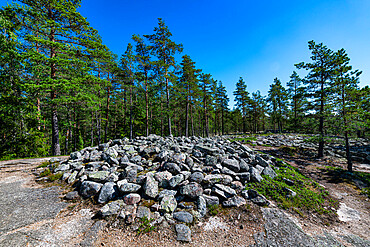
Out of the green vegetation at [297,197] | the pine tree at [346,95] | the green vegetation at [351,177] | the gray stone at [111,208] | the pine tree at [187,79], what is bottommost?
the green vegetation at [351,177]

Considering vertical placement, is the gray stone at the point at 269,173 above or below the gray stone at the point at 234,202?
above

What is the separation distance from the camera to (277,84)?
2909cm

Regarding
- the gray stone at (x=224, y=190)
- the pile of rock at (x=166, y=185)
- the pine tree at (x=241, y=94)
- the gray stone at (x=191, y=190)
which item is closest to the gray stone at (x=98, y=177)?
the pile of rock at (x=166, y=185)

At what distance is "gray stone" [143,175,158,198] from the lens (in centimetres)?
397

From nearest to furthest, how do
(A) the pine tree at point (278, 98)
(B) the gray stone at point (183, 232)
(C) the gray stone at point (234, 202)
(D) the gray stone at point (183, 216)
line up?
1. (B) the gray stone at point (183, 232)
2. (D) the gray stone at point (183, 216)
3. (C) the gray stone at point (234, 202)
4. (A) the pine tree at point (278, 98)

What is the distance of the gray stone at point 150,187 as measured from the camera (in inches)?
156

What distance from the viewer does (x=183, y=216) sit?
3.47m

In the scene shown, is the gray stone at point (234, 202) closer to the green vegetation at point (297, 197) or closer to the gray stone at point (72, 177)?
the green vegetation at point (297, 197)

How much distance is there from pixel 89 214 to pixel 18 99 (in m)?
11.7

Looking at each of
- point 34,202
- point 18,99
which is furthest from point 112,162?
point 18,99

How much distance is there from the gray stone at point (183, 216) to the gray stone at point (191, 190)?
564 mm

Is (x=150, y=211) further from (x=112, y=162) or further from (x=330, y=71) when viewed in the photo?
(x=330, y=71)

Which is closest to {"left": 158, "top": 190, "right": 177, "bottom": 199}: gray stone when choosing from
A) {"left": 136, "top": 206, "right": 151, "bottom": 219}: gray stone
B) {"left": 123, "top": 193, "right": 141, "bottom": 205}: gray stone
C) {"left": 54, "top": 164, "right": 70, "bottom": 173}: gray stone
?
{"left": 136, "top": 206, "right": 151, "bottom": 219}: gray stone

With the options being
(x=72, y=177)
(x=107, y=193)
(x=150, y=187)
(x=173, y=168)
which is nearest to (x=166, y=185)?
(x=150, y=187)
